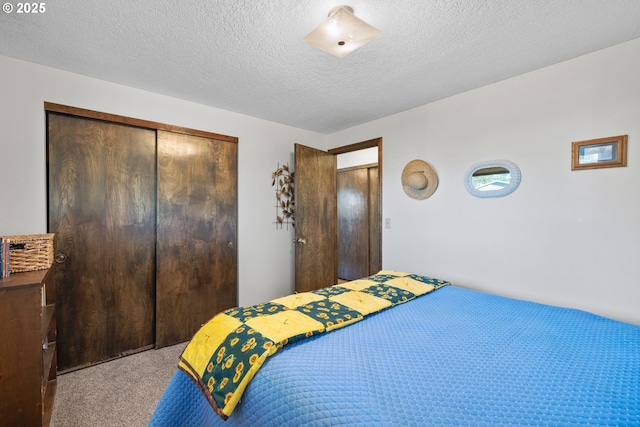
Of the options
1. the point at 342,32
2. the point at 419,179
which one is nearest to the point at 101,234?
the point at 342,32

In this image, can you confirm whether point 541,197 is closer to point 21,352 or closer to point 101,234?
point 21,352

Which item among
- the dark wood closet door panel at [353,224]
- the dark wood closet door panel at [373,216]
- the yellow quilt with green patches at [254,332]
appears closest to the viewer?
the yellow quilt with green patches at [254,332]

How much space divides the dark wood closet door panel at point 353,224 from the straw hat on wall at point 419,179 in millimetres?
1769

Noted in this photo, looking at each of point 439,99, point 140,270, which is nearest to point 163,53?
point 140,270

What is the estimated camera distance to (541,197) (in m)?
2.16

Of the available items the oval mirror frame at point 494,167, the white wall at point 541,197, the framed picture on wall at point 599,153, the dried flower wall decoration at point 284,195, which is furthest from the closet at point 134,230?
the framed picture on wall at point 599,153

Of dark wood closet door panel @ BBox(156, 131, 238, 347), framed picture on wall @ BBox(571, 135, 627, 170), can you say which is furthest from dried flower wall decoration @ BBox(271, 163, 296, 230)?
framed picture on wall @ BBox(571, 135, 627, 170)

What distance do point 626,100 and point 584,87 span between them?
25 centimetres

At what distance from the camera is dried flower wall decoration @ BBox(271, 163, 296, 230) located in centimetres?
348

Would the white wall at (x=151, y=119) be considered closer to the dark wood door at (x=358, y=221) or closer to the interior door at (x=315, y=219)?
the interior door at (x=315, y=219)

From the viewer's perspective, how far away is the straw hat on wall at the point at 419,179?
9.15ft

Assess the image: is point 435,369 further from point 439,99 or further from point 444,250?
point 439,99

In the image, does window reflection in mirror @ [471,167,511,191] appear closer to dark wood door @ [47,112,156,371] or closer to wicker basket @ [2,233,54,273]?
dark wood door @ [47,112,156,371]

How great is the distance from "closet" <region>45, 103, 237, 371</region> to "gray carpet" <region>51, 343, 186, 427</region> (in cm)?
16
